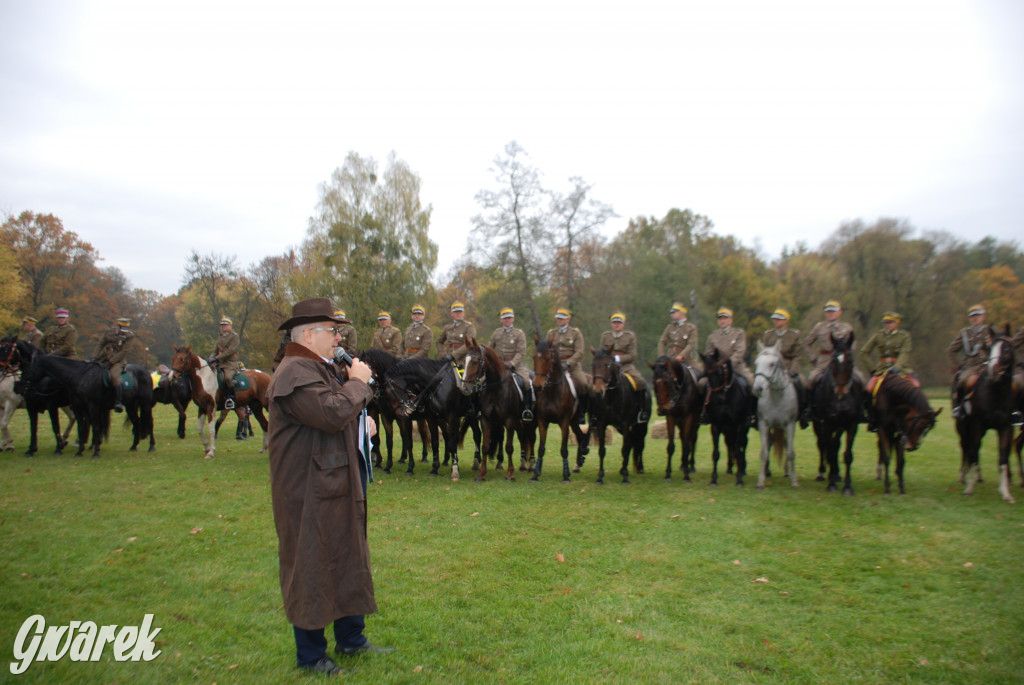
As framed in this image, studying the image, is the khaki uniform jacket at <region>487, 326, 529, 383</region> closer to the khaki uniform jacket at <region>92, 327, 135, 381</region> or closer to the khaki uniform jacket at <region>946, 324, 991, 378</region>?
the khaki uniform jacket at <region>946, 324, 991, 378</region>

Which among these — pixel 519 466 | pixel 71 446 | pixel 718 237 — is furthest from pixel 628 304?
pixel 71 446

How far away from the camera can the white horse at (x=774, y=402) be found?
10078 mm

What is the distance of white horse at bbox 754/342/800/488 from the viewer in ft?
33.1

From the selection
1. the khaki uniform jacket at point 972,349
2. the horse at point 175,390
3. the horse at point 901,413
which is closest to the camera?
the horse at point 901,413

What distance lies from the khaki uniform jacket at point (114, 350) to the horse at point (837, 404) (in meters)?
14.4

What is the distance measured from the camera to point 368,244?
36.5m

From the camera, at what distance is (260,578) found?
5648 mm

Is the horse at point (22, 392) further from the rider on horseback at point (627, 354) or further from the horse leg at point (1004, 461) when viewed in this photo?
the horse leg at point (1004, 461)

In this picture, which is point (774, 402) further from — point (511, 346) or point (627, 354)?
point (511, 346)

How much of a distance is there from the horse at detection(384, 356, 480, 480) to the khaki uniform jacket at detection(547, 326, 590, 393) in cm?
218

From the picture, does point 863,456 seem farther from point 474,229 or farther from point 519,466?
point 474,229

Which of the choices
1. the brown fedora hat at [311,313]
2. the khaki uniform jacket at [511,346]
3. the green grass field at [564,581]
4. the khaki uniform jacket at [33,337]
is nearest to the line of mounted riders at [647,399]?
the khaki uniform jacket at [511,346]

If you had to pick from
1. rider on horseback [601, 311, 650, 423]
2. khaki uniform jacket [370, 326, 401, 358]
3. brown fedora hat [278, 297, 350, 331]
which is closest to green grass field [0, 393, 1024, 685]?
rider on horseback [601, 311, 650, 423]

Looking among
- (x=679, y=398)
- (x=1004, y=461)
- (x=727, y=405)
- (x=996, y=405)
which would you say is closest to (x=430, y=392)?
(x=679, y=398)
